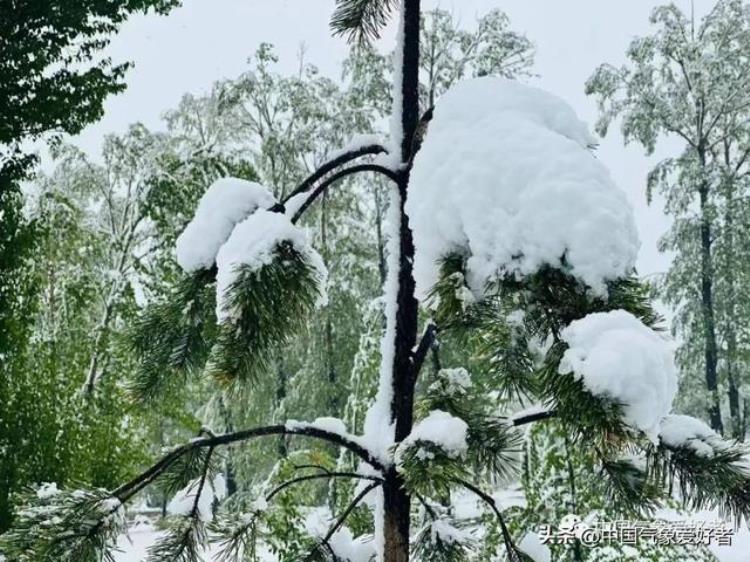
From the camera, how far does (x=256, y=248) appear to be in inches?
39.1

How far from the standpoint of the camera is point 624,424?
2.30 ft

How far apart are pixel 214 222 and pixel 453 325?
0.43 meters

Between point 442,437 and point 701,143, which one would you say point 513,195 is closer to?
point 442,437

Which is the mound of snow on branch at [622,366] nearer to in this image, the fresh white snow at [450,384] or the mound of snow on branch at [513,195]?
the mound of snow on branch at [513,195]

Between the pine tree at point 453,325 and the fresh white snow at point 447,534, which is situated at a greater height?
the pine tree at point 453,325

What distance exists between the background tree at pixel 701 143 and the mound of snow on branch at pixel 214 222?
12.8m

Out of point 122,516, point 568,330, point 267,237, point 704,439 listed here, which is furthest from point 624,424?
point 122,516

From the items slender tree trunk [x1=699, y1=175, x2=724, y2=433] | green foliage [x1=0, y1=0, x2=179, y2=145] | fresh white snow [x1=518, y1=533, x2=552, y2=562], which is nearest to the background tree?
slender tree trunk [x1=699, y1=175, x2=724, y2=433]

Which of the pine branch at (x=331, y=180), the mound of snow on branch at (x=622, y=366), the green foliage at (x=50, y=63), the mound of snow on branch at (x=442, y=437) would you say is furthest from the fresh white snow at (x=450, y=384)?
the green foliage at (x=50, y=63)

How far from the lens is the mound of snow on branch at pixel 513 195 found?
776 mm

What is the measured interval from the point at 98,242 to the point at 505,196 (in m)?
11.1

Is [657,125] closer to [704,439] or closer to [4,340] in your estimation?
[4,340]

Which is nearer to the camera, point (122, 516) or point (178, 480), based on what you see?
point (122, 516)

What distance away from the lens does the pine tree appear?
770 mm
